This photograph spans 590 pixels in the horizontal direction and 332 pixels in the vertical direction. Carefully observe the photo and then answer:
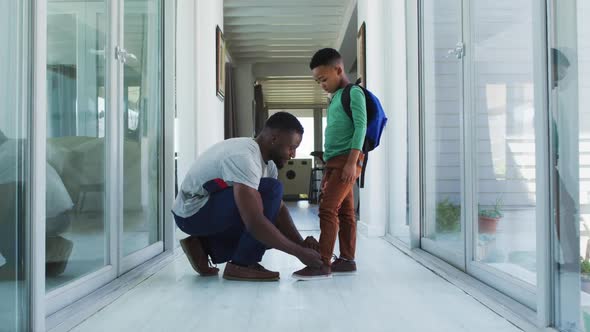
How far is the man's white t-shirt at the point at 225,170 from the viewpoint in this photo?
193 centimetres

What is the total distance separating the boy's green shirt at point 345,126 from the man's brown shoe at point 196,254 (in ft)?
2.28

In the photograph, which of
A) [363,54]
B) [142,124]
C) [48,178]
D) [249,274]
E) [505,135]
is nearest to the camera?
[48,178]

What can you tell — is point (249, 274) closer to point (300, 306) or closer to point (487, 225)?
point (300, 306)

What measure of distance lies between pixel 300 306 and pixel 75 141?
0.97m

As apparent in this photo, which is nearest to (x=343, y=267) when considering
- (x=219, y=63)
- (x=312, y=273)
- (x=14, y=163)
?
(x=312, y=273)

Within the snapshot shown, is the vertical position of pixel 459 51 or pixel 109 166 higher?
pixel 459 51

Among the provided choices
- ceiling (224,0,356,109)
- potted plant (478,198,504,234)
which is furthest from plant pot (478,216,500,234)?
ceiling (224,0,356,109)

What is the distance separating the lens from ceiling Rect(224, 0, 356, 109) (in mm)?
5875

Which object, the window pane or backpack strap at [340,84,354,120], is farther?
backpack strap at [340,84,354,120]

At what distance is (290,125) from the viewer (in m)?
2.09

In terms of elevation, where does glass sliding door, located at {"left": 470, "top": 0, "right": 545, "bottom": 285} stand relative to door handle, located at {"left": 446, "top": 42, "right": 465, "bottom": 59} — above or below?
below

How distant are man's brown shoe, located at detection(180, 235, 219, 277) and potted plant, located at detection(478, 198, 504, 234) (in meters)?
1.19

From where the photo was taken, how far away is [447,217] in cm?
261

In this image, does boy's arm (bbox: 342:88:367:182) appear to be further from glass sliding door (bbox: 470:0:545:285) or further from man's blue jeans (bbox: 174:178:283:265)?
glass sliding door (bbox: 470:0:545:285)
